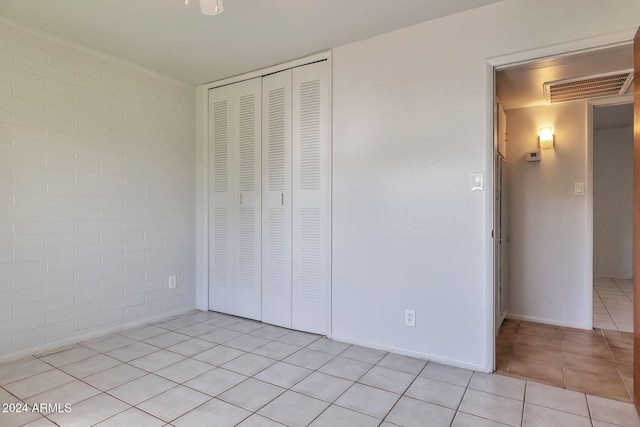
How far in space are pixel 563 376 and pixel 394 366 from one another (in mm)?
1124

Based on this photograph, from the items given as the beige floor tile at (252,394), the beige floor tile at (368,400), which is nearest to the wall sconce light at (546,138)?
the beige floor tile at (368,400)

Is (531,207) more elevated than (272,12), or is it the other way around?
(272,12)

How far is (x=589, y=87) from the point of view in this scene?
3.03 meters

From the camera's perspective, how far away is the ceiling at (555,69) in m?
2.32

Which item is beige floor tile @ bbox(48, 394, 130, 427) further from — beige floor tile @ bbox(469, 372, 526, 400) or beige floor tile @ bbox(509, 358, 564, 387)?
beige floor tile @ bbox(509, 358, 564, 387)

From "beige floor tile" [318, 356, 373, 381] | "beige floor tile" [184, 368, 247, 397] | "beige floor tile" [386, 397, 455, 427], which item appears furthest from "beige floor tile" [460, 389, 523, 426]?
"beige floor tile" [184, 368, 247, 397]

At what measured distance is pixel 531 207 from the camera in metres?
3.64

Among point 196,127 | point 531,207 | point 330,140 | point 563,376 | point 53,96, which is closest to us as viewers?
point 563,376

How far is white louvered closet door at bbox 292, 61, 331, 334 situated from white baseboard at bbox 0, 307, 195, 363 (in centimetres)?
148

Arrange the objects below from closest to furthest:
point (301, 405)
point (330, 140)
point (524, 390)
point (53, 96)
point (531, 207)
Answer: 1. point (301, 405)
2. point (524, 390)
3. point (53, 96)
4. point (330, 140)
5. point (531, 207)

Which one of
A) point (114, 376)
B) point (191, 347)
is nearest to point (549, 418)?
point (191, 347)

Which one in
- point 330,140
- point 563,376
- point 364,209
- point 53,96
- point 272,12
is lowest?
point 563,376

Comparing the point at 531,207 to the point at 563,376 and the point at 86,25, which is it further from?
the point at 86,25

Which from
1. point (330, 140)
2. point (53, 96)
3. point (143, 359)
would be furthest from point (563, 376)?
point (53, 96)
